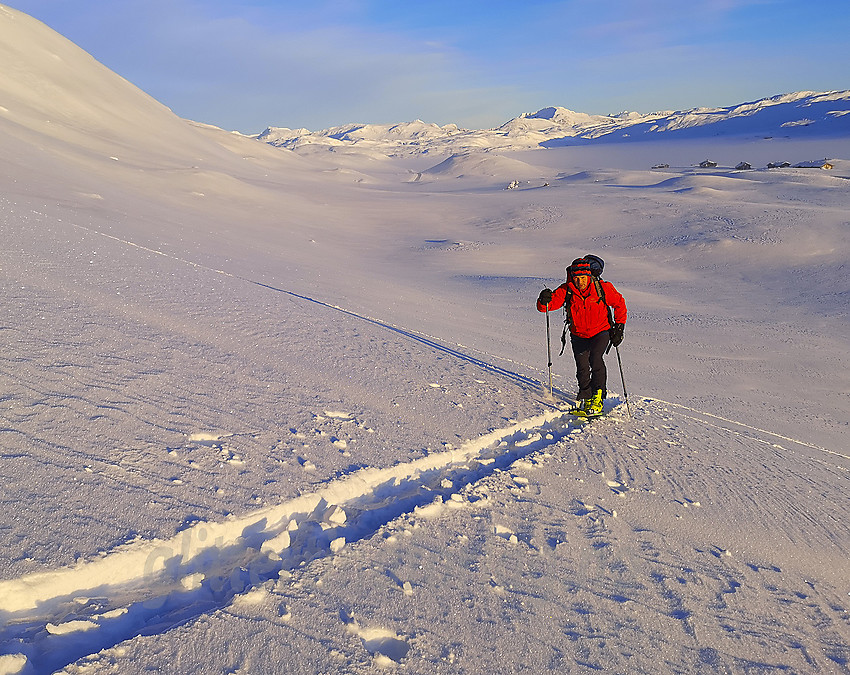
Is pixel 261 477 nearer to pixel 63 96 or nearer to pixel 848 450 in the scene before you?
pixel 848 450

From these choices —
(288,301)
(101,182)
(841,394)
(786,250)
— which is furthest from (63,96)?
(841,394)

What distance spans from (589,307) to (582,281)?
0.90 ft

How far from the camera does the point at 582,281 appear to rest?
5117mm

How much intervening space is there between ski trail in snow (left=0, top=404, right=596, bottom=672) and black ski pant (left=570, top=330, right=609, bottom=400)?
182 cm

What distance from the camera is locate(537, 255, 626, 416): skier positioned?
511 cm

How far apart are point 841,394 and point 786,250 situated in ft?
Answer: 35.3

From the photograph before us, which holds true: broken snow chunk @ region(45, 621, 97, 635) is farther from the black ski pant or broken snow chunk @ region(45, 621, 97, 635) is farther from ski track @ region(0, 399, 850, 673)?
the black ski pant

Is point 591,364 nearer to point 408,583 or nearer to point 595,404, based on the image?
point 595,404

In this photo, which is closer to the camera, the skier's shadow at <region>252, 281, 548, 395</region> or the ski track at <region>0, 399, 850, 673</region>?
the ski track at <region>0, 399, 850, 673</region>

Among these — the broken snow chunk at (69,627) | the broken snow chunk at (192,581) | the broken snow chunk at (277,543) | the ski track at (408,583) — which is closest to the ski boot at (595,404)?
the ski track at (408,583)

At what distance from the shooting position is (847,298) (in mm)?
11586

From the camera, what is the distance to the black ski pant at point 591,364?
530 centimetres

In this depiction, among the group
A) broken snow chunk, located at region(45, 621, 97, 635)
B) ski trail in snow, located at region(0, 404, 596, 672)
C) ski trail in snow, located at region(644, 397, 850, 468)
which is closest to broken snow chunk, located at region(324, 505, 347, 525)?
ski trail in snow, located at region(0, 404, 596, 672)

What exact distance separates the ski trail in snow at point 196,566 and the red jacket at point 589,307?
200cm
